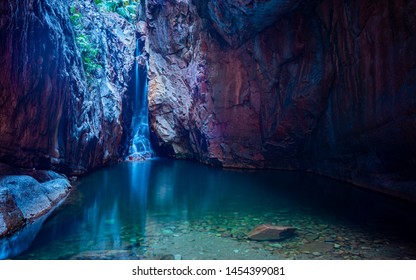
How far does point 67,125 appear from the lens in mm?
11688

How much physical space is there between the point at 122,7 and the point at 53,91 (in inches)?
685

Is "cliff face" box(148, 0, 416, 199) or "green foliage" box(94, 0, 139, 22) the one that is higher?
"green foliage" box(94, 0, 139, 22)

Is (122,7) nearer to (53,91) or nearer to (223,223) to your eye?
(53,91)

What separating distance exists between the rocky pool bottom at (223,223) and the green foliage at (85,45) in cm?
712

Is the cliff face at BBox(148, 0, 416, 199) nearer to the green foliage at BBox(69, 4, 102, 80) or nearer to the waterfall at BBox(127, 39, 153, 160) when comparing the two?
the waterfall at BBox(127, 39, 153, 160)

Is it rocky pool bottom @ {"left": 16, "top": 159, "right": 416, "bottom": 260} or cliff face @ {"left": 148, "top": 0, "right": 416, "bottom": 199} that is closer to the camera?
rocky pool bottom @ {"left": 16, "top": 159, "right": 416, "bottom": 260}

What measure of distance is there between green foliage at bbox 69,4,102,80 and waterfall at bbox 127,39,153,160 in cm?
932

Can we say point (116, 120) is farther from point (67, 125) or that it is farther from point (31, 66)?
point (31, 66)

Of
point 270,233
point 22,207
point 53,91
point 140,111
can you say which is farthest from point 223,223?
point 140,111

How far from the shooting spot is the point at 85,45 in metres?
15.0

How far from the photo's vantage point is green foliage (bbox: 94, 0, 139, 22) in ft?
73.9

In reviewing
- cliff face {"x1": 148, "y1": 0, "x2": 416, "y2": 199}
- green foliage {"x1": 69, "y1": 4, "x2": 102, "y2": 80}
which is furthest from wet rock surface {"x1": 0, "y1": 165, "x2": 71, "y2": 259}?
cliff face {"x1": 148, "y1": 0, "x2": 416, "y2": 199}

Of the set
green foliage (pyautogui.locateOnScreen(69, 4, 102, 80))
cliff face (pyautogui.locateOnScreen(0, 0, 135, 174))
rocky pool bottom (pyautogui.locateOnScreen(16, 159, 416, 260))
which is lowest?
rocky pool bottom (pyautogui.locateOnScreen(16, 159, 416, 260))

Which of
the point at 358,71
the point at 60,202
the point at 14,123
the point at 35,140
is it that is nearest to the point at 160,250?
the point at 60,202
